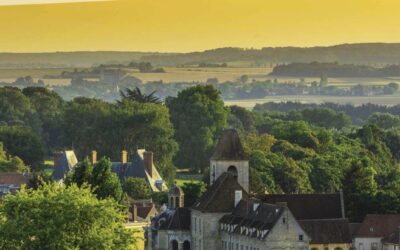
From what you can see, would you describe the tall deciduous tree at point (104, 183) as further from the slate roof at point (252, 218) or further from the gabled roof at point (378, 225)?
the gabled roof at point (378, 225)

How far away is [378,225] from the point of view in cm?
10744

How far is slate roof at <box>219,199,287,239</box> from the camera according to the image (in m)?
101

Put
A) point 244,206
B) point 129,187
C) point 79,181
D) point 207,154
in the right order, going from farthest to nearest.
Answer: point 207,154, point 129,187, point 79,181, point 244,206

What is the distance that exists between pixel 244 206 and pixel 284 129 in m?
64.9

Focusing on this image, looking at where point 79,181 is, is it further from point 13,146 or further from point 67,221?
point 13,146

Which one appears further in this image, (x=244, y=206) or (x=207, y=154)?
(x=207, y=154)

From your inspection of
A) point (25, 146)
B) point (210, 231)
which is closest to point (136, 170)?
point (25, 146)

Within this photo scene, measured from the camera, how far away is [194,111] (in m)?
183

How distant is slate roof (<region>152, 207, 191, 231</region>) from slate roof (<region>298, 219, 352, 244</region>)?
7879mm

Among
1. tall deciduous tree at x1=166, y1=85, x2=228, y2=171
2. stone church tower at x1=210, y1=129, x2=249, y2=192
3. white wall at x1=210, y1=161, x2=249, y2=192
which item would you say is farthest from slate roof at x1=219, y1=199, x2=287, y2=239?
tall deciduous tree at x1=166, y1=85, x2=228, y2=171

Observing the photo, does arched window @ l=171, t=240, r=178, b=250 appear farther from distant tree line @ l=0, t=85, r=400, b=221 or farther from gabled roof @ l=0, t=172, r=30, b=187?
gabled roof @ l=0, t=172, r=30, b=187

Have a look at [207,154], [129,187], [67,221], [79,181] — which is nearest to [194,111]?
[207,154]

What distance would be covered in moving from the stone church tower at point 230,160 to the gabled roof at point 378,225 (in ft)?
27.3

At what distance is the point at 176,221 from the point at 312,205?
25.2 ft
